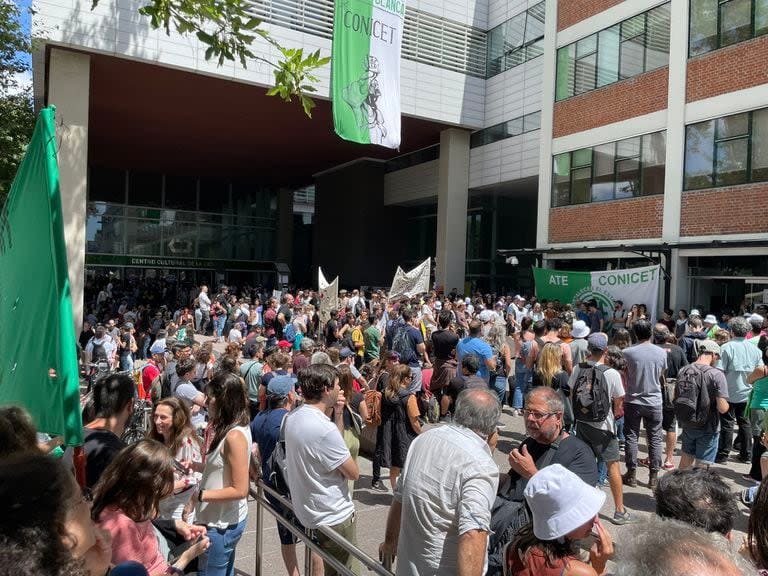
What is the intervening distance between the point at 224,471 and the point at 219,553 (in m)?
0.52

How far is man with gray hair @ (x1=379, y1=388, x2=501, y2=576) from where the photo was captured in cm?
284

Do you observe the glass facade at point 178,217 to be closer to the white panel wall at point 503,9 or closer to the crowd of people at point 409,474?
the white panel wall at point 503,9

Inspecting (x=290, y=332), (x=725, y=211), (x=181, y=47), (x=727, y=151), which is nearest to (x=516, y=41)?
(x=727, y=151)

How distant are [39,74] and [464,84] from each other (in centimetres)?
1647

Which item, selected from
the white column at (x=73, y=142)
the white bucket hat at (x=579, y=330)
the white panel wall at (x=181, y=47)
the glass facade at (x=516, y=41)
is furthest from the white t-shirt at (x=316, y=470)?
the glass facade at (x=516, y=41)

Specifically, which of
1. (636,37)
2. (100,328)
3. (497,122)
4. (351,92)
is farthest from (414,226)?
(100,328)

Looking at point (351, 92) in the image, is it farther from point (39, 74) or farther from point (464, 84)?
point (39, 74)

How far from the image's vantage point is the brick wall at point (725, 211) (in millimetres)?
14852

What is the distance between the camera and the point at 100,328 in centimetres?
1304

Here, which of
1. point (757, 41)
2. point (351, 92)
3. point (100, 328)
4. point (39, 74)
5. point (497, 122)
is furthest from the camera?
point (497, 122)

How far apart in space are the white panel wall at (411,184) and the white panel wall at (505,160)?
3198mm

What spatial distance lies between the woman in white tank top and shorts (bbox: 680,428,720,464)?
16.3ft

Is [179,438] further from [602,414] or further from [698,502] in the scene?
[602,414]

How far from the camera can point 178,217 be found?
1601 inches
